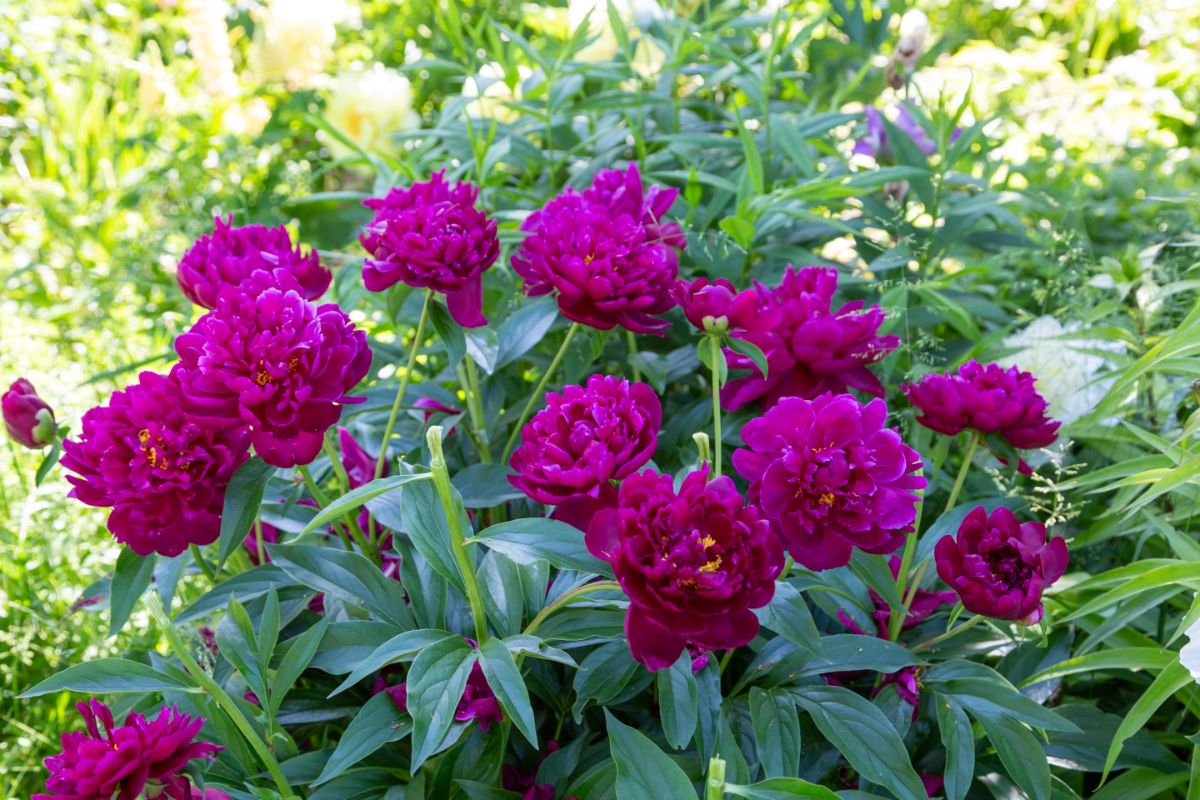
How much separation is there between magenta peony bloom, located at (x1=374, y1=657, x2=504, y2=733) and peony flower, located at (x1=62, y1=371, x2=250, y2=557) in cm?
21

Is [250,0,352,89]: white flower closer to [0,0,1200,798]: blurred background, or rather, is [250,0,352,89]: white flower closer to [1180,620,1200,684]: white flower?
[0,0,1200,798]: blurred background

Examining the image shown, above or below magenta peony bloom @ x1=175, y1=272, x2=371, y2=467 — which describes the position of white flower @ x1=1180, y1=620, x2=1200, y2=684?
below

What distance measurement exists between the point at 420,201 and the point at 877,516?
0.50m

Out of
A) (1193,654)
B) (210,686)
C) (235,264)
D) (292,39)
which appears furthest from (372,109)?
(1193,654)

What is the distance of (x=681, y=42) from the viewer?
1499 mm

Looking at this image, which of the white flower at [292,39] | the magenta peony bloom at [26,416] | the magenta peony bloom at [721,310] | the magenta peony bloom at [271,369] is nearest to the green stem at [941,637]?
the magenta peony bloom at [721,310]

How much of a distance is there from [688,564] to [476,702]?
305mm

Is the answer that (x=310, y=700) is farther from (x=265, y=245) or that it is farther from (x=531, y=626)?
(x=265, y=245)

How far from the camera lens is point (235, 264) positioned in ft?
3.09

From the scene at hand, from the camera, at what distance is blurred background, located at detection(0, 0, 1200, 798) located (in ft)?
4.80

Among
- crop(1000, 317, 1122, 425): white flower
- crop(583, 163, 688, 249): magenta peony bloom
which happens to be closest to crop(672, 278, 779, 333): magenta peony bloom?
crop(583, 163, 688, 249): magenta peony bloom

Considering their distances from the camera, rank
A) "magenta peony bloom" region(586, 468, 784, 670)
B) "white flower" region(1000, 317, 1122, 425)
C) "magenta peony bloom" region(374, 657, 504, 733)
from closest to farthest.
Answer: "magenta peony bloom" region(586, 468, 784, 670), "magenta peony bloom" region(374, 657, 504, 733), "white flower" region(1000, 317, 1122, 425)

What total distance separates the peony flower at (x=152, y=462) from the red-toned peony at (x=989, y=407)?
0.57 metres

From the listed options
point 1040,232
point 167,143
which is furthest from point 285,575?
point 167,143
